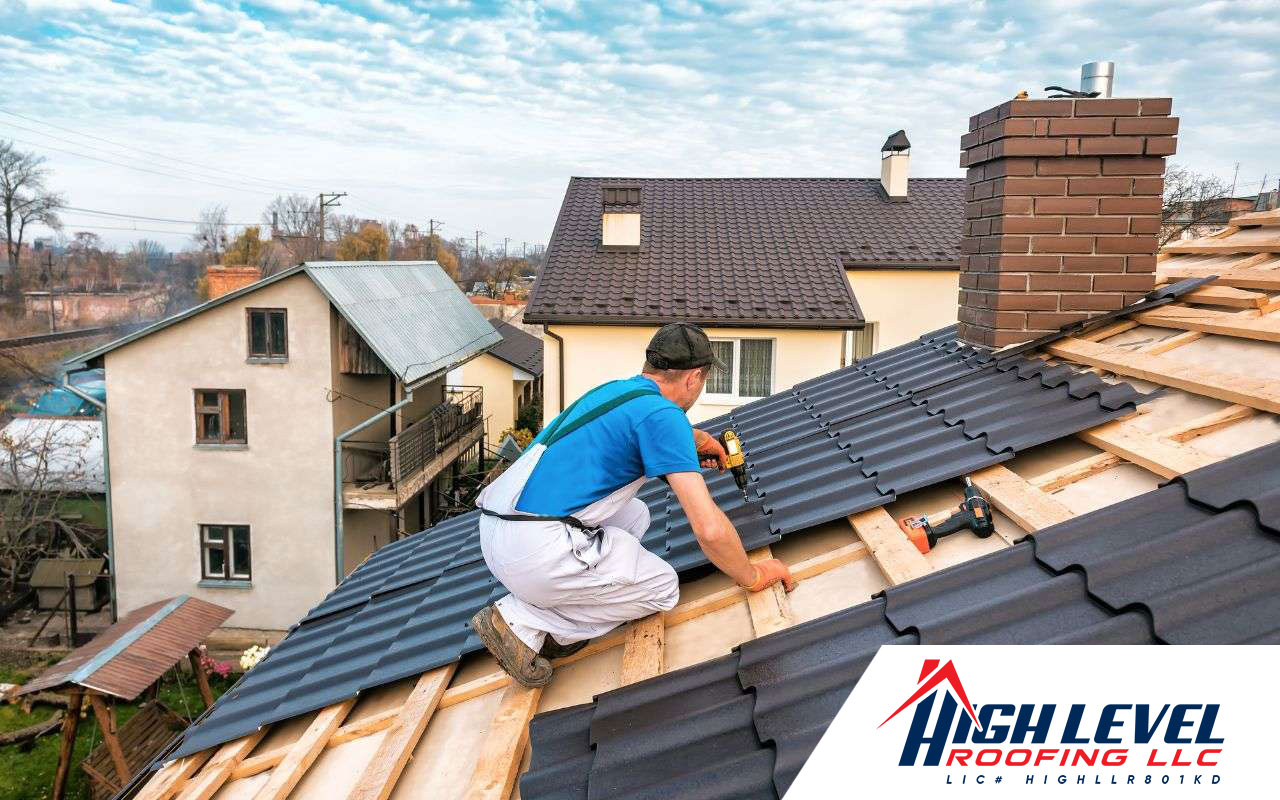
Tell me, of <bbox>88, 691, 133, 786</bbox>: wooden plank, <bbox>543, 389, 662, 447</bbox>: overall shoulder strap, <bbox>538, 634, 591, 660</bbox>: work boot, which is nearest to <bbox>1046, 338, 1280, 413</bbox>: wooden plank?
<bbox>543, 389, 662, 447</bbox>: overall shoulder strap

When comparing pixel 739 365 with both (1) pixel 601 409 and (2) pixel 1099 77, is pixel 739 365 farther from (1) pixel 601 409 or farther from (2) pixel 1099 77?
(1) pixel 601 409

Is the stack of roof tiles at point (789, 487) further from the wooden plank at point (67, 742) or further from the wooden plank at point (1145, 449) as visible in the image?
the wooden plank at point (67, 742)

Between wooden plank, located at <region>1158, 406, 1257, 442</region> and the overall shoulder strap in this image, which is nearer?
wooden plank, located at <region>1158, 406, 1257, 442</region>

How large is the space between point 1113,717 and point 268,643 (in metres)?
19.6

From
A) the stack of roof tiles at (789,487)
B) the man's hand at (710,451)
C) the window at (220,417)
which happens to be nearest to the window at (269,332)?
the window at (220,417)

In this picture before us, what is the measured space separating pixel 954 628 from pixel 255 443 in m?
18.4

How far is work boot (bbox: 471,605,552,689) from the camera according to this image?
322 cm

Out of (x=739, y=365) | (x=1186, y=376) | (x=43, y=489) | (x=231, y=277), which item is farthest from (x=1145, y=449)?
(x=43, y=489)

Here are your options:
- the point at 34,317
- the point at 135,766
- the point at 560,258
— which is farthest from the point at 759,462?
the point at 34,317

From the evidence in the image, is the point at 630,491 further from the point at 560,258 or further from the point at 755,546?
the point at 560,258

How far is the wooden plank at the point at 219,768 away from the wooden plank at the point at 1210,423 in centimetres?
387

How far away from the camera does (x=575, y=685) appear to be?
3.25 metres

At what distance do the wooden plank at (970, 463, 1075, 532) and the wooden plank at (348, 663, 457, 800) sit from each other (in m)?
2.30

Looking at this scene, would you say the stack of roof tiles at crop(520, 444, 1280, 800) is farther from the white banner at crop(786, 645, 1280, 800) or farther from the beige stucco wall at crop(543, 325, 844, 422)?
the beige stucco wall at crop(543, 325, 844, 422)
